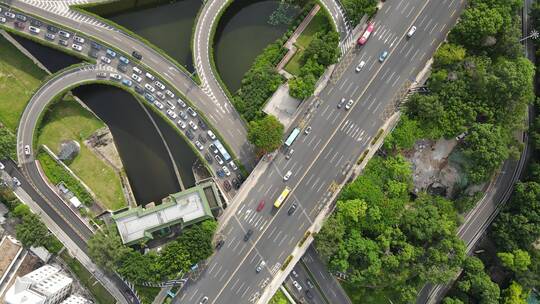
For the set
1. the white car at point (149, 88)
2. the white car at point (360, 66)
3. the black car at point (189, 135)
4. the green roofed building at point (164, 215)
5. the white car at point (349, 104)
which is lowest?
the green roofed building at point (164, 215)

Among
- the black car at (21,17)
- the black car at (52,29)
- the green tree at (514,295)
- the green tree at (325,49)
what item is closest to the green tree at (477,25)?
the green tree at (325,49)

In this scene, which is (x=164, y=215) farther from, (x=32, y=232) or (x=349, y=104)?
(x=349, y=104)

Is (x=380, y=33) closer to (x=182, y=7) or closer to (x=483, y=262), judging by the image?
(x=182, y=7)

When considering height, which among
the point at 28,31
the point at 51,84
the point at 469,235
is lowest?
the point at 51,84

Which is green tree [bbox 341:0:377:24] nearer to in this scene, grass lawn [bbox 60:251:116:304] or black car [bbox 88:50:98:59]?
black car [bbox 88:50:98:59]

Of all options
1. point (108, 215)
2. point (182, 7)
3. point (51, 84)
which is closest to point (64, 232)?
point (108, 215)

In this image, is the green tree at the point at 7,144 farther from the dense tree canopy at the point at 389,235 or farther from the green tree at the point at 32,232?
the dense tree canopy at the point at 389,235
